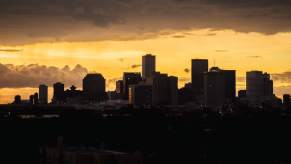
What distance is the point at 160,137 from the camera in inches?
5674

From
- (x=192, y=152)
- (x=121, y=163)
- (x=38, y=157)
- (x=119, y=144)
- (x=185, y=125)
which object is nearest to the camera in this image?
(x=121, y=163)

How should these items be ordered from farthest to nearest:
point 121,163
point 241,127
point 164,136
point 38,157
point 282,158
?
point 241,127 → point 164,136 → point 282,158 → point 38,157 → point 121,163

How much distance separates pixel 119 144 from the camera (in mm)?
133875

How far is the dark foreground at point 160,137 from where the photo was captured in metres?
110

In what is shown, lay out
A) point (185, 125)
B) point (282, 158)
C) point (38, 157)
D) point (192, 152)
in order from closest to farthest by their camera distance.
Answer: point (38, 157) → point (282, 158) → point (192, 152) → point (185, 125)

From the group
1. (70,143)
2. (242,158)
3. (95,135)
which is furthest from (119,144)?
(242,158)

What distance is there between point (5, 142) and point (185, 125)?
214 ft

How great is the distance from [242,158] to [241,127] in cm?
5556

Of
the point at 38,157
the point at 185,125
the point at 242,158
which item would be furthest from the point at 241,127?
the point at 38,157

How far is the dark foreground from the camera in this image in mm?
110375

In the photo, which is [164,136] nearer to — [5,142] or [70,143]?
[70,143]

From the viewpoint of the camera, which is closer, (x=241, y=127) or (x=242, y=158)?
(x=242, y=158)

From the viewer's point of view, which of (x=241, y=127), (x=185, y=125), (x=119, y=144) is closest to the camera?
(x=119, y=144)

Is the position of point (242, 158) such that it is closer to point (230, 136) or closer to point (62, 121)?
point (230, 136)
